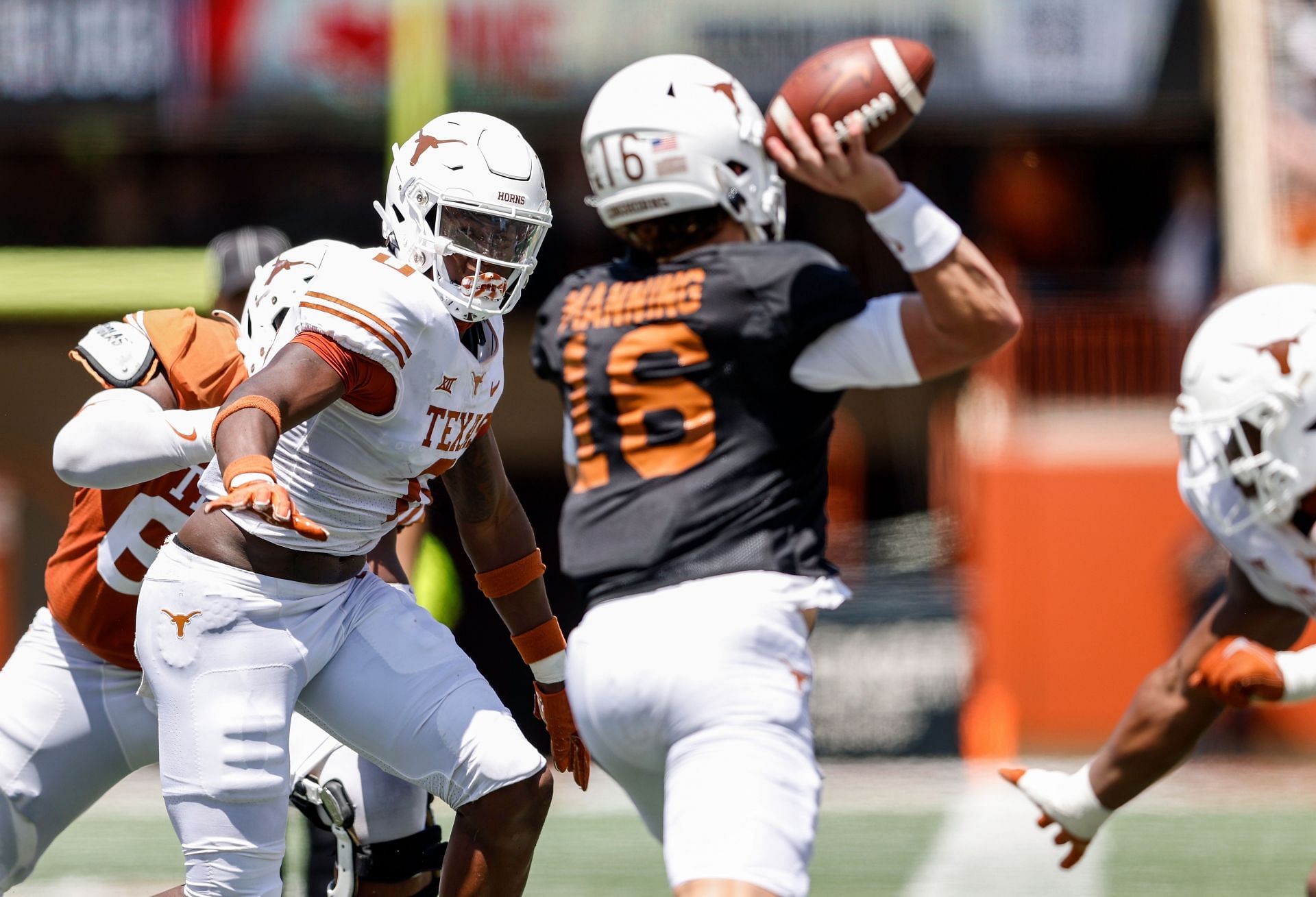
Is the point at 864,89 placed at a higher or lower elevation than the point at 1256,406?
higher

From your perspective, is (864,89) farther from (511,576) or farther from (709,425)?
(511,576)

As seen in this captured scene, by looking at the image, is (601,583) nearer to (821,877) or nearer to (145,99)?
(821,877)

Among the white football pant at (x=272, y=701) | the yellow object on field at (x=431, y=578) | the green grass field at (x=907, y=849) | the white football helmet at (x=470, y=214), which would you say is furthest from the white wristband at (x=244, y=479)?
the green grass field at (x=907, y=849)

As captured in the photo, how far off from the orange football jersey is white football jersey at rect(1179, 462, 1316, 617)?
2058mm

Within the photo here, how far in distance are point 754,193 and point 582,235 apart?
9297 millimetres

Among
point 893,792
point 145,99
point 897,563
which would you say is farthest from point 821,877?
point 145,99

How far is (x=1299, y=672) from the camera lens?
3035mm

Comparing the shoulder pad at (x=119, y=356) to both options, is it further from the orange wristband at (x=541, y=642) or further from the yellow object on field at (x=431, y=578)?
the yellow object on field at (x=431, y=578)

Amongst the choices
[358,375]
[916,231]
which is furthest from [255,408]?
[916,231]

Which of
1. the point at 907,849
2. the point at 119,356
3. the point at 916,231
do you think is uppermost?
the point at 916,231

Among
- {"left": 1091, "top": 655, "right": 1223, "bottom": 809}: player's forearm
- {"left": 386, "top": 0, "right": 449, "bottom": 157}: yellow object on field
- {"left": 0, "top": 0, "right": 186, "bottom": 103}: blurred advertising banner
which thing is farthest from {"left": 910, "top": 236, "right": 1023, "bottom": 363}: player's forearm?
{"left": 0, "top": 0, "right": 186, "bottom": 103}: blurred advertising banner

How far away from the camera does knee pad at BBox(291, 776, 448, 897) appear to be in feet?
13.3

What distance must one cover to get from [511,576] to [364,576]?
0.40 m

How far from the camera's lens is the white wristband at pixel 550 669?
415 centimetres
